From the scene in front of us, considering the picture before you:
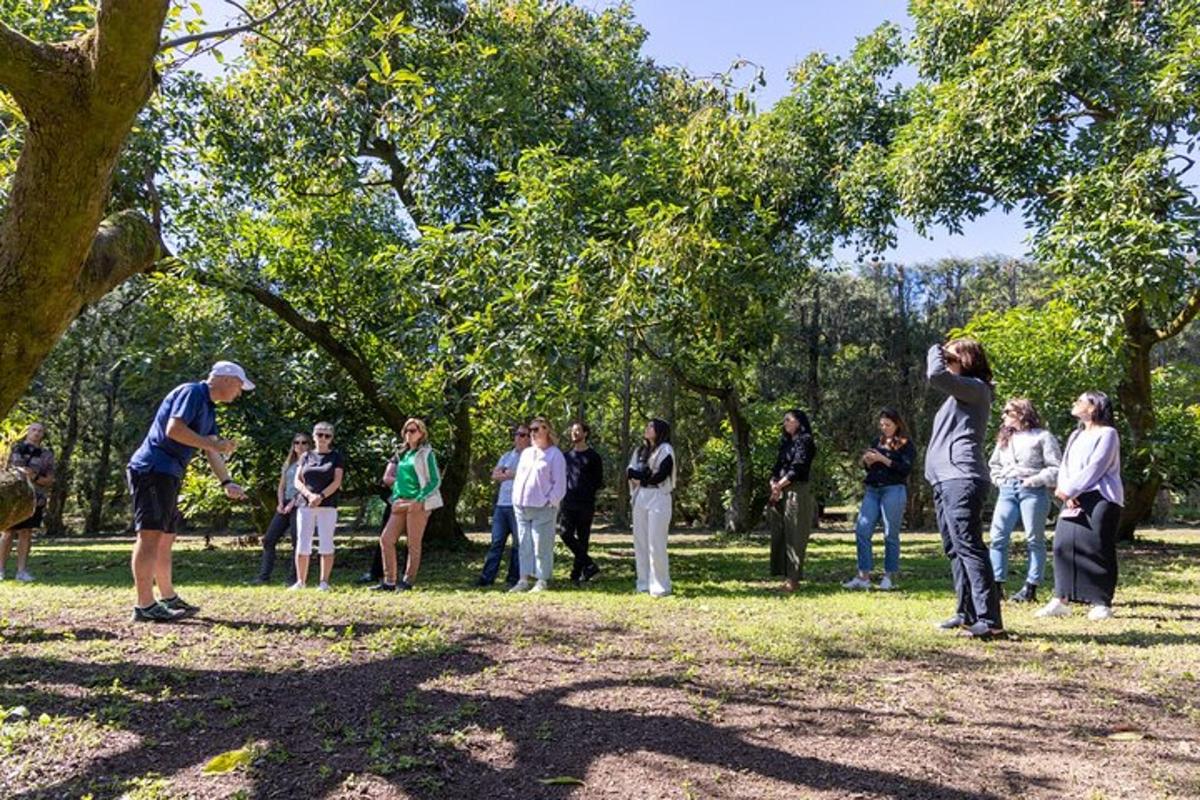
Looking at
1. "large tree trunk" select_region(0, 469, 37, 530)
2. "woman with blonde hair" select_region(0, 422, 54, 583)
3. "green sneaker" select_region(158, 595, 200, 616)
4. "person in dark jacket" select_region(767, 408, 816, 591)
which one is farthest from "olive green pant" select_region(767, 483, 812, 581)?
"woman with blonde hair" select_region(0, 422, 54, 583)

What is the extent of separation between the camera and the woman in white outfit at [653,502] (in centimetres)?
797

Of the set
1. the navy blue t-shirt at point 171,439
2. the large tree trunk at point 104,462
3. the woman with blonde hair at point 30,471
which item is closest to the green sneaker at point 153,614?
the navy blue t-shirt at point 171,439

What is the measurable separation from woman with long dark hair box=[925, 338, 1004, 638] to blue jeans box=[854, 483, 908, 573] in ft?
8.99

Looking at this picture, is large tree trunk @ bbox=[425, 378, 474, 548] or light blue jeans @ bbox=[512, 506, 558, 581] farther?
large tree trunk @ bbox=[425, 378, 474, 548]

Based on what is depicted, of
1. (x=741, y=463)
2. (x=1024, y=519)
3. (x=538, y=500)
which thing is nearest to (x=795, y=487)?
(x=1024, y=519)

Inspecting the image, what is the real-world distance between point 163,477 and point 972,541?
225 inches

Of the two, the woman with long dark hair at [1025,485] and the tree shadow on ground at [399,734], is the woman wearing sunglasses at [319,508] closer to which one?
the tree shadow on ground at [399,734]

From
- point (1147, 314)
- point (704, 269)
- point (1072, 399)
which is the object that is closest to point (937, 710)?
point (704, 269)

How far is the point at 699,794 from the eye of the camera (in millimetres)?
3049

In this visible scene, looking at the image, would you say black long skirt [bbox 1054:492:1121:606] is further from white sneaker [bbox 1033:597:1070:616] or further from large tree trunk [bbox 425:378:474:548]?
large tree trunk [bbox 425:378:474:548]

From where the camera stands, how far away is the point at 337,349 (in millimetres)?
12531

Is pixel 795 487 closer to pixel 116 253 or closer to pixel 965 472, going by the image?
pixel 965 472

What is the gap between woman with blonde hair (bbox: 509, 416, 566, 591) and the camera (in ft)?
27.0

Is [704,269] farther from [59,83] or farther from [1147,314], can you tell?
[1147,314]
